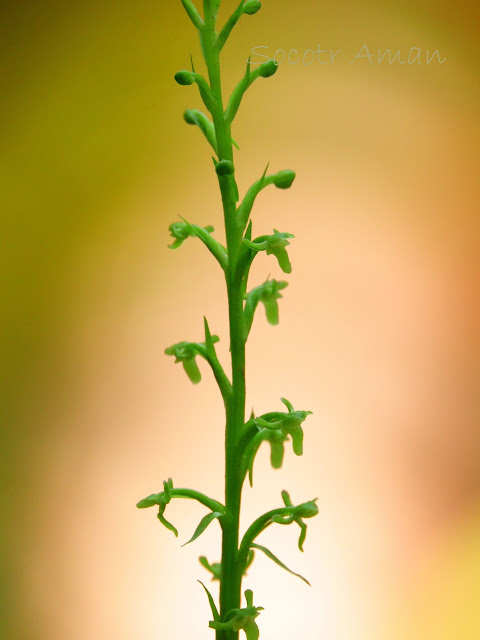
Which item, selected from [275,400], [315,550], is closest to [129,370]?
[275,400]

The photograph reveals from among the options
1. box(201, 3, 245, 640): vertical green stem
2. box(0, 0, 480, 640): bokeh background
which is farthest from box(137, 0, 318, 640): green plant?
box(0, 0, 480, 640): bokeh background

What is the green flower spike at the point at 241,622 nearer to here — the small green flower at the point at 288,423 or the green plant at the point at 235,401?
the green plant at the point at 235,401

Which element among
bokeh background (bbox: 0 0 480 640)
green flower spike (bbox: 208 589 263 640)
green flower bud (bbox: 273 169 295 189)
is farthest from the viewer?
bokeh background (bbox: 0 0 480 640)

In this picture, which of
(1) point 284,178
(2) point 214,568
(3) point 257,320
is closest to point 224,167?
(1) point 284,178

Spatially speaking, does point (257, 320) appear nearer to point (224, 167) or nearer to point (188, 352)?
point (188, 352)

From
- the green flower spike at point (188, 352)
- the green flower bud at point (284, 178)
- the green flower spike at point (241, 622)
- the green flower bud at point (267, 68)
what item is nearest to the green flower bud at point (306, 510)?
the green flower spike at point (241, 622)

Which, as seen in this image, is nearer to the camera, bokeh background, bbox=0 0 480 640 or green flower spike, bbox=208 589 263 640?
green flower spike, bbox=208 589 263 640

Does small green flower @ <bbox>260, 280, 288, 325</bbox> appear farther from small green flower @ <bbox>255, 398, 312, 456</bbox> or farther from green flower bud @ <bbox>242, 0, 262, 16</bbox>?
green flower bud @ <bbox>242, 0, 262, 16</bbox>
